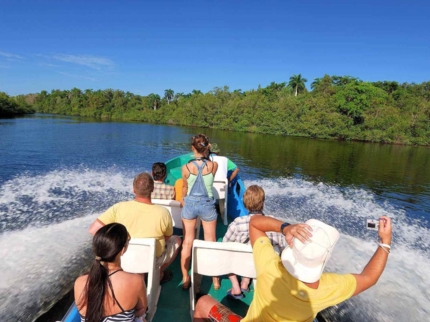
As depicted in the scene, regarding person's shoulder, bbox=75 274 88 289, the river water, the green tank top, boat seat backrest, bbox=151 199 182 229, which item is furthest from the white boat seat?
the river water

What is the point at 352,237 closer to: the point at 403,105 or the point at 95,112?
the point at 403,105

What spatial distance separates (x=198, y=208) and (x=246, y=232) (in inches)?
23.6

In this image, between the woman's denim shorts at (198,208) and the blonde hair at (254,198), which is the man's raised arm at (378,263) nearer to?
the blonde hair at (254,198)

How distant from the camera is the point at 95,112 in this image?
86.3m

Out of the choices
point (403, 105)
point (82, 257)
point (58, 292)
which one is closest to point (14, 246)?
point (82, 257)

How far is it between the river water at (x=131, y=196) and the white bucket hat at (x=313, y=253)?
3.01 meters

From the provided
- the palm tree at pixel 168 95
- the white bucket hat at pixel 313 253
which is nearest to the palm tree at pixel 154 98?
the palm tree at pixel 168 95

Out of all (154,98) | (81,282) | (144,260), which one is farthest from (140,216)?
(154,98)

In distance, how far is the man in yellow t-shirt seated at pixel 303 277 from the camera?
1.39 m

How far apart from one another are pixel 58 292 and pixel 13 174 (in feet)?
31.5

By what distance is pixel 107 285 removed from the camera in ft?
5.23

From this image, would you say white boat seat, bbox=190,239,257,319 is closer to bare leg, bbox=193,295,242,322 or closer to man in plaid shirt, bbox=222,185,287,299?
man in plaid shirt, bbox=222,185,287,299

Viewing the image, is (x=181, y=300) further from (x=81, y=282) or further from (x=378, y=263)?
(x=378, y=263)

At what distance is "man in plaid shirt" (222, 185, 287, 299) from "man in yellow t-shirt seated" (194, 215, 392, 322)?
70 centimetres
